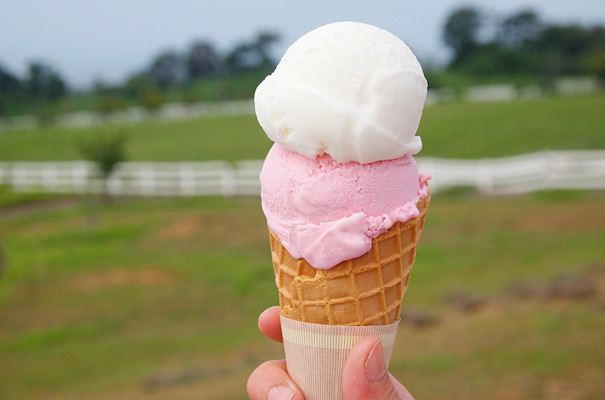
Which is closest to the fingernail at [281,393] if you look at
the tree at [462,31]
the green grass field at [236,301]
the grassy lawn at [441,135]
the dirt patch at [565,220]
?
the green grass field at [236,301]

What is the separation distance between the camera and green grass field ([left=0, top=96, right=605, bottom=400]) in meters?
7.06

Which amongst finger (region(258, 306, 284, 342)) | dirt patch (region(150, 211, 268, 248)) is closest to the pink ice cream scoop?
finger (region(258, 306, 284, 342))

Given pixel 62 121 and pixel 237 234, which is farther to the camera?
pixel 62 121

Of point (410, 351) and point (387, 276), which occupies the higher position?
point (387, 276)

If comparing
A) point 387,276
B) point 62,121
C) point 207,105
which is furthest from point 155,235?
point 207,105

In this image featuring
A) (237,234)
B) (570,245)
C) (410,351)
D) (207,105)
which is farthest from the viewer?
(207,105)

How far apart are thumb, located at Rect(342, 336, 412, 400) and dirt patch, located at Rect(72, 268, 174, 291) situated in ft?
29.1

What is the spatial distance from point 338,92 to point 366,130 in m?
0.21

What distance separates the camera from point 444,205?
16.4 m

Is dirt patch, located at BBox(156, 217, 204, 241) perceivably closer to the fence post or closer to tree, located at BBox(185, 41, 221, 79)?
the fence post

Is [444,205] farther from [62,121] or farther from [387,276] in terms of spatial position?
[62,121]

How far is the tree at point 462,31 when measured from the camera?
77.9 metres

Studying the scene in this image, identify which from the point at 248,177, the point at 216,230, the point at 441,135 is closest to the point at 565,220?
the point at 216,230

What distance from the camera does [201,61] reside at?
290 ft
